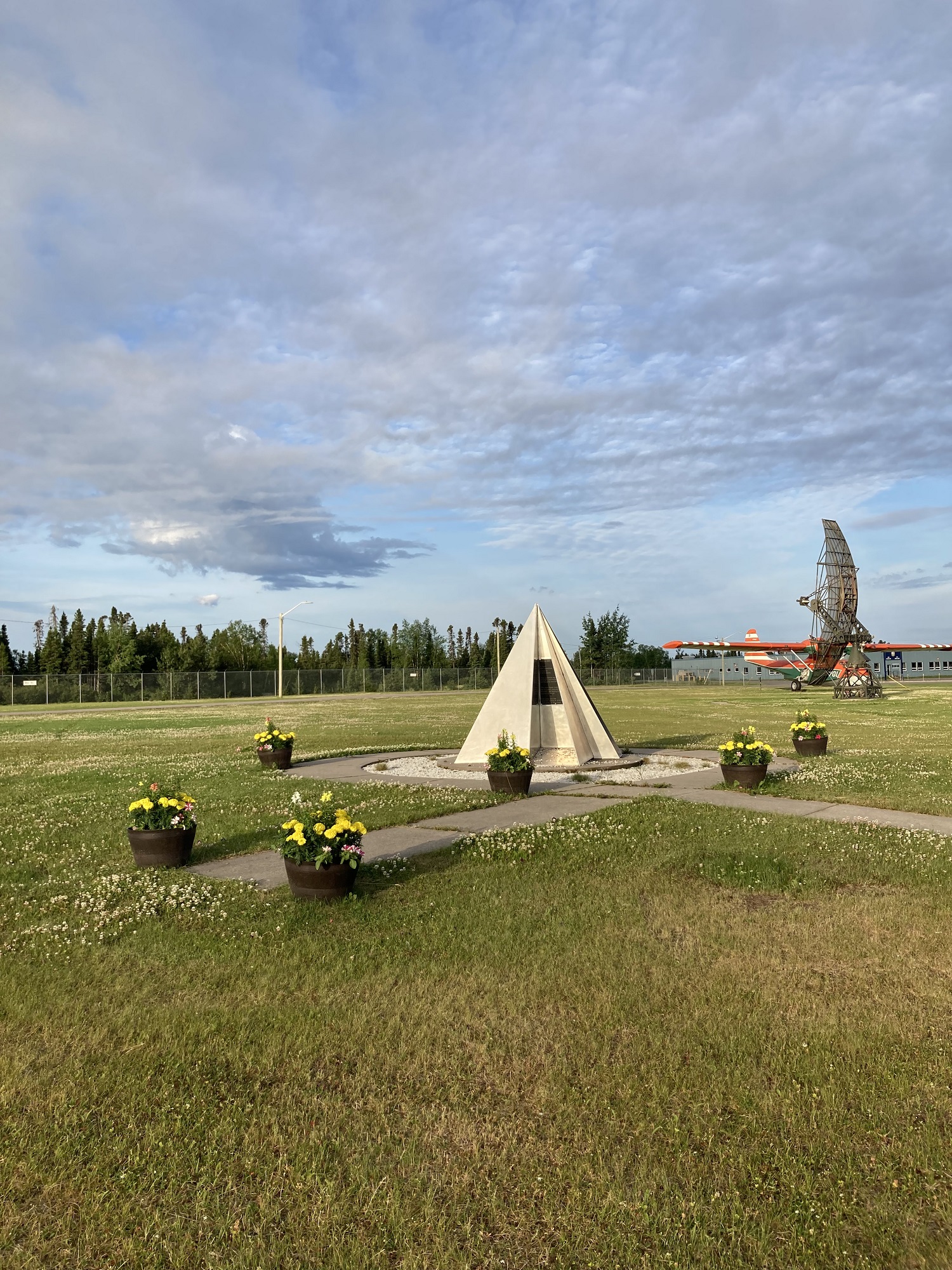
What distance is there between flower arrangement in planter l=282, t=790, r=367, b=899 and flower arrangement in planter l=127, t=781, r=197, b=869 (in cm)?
188

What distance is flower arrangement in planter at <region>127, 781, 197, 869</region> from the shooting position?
8453 millimetres

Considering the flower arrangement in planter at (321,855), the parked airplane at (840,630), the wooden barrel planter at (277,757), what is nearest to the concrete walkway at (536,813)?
the wooden barrel planter at (277,757)

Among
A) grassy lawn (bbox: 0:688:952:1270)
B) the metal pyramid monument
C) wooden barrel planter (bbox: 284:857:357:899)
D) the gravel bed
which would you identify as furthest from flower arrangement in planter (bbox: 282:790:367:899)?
the metal pyramid monument

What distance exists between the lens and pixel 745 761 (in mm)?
13414

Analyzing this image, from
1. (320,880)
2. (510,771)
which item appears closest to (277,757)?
(510,771)

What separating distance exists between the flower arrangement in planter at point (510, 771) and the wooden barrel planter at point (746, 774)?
347 centimetres

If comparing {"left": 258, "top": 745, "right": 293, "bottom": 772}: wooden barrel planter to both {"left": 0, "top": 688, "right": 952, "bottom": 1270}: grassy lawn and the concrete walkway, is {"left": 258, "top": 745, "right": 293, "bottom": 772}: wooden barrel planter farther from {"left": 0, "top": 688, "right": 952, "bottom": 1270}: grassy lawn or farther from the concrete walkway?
{"left": 0, "top": 688, "right": 952, "bottom": 1270}: grassy lawn

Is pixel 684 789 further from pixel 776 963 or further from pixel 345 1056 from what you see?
pixel 345 1056

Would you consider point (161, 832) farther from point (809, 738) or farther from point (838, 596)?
point (838, 596)

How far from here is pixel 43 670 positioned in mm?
75062

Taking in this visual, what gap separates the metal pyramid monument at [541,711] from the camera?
1694 cm

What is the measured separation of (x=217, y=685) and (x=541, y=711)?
4947 centimetres

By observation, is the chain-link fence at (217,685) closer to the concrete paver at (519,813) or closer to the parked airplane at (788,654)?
the parked airplane at (788,654)

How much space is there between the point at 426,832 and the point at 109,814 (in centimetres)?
488
